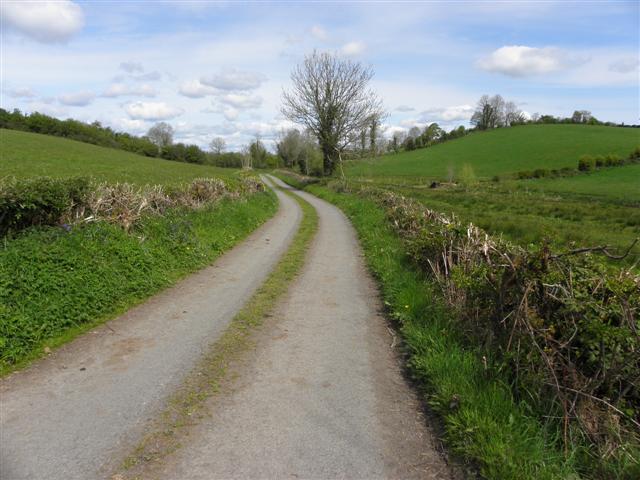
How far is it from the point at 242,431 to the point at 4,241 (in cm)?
542

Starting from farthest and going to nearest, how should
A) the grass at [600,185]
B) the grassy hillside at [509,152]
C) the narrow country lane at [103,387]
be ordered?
the grassy hillside at [509,152] → the grass at [600,185] → the narrow country lane at [103,387]

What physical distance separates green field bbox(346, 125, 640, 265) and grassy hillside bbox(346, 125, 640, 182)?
0.14 metres

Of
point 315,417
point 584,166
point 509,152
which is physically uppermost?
point 509,152

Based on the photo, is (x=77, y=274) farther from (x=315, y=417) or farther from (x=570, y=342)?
(x=570, y=342)

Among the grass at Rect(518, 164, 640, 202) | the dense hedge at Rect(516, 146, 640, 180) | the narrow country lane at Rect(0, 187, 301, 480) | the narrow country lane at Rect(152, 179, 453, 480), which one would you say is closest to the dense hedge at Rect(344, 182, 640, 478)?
the narrow country lane at Rect(152, 179, 453, 480)

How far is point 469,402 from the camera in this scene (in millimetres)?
4023

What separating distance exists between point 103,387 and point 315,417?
7.50 feet

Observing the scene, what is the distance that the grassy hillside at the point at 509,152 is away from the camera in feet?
218

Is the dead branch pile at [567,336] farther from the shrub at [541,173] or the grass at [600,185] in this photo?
the shrub at [541,173]

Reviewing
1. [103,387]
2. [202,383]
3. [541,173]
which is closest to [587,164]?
[541,173]

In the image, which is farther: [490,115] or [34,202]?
→ [490,115]

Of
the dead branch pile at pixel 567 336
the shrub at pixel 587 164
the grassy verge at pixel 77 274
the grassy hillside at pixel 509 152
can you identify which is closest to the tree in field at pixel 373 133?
the grassy hillside at pixel 509 152

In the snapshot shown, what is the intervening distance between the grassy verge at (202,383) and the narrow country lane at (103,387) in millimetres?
131

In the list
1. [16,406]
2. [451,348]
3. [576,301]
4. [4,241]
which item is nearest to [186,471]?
[16,406]
